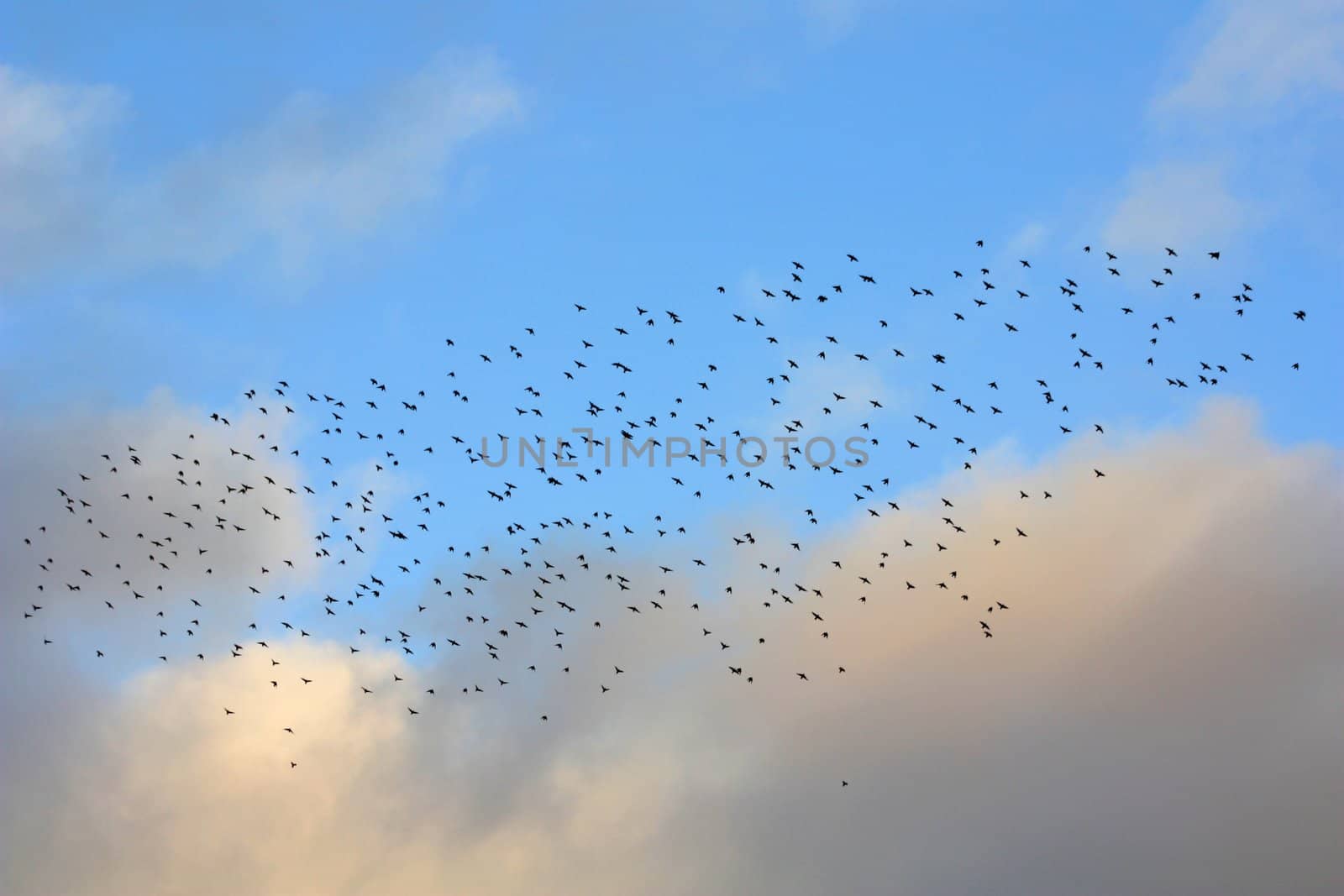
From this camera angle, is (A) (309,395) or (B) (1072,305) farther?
(A) (309,395)

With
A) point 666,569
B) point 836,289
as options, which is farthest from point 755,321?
point 666,569

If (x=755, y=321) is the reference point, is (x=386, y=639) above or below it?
below

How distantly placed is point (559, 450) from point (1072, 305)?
43.5m

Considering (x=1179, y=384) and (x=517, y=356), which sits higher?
(x=517, y=356)

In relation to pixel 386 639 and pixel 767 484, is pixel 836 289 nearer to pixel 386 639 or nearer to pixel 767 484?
pixel 767 484

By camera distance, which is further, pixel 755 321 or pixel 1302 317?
pixel 755 321

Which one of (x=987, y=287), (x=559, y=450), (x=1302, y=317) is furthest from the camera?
(x=559, y=450)

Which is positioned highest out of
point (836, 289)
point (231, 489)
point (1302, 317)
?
point (231, 489)

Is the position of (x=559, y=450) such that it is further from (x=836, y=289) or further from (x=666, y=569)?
(x=836, y=289)

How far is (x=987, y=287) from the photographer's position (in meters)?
134

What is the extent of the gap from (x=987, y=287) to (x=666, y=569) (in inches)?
1440

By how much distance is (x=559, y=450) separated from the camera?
14438cm

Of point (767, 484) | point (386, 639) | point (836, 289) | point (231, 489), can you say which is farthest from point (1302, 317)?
point (231, 489)

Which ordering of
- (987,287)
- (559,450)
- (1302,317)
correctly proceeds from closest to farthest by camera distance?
(1302,317) → (987,287) → (559,450)
